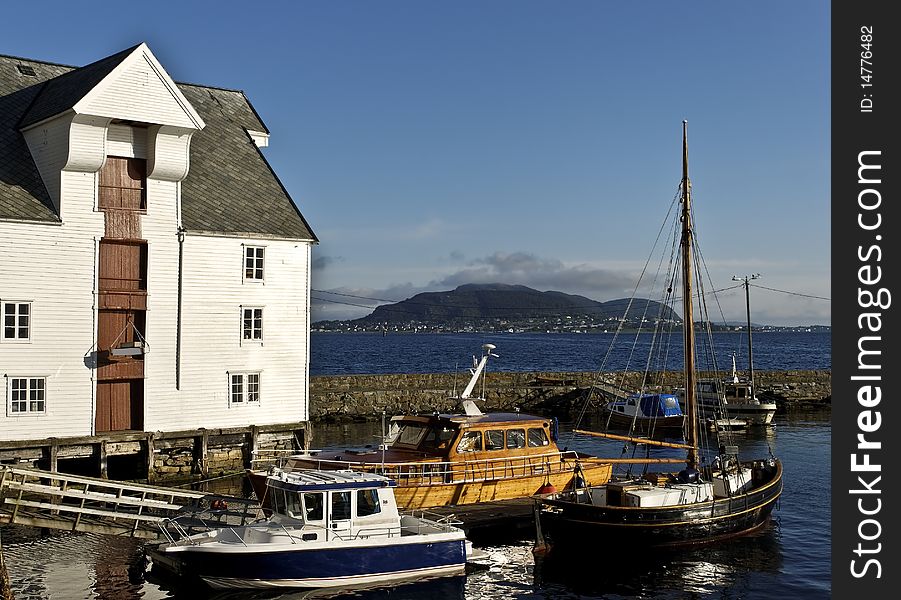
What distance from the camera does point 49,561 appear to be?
81.5 feet

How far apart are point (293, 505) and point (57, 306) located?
13989 millimetres

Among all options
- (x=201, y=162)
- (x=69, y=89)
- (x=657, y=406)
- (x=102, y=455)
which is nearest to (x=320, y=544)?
(x=102, y=455)

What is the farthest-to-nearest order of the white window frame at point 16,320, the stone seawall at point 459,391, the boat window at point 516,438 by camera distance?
the stone seawall at point 459,391 < the white window frame at point 16,320 < the boat window at point 516,438

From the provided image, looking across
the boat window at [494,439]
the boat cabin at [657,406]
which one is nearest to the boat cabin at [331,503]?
the boat window at [494,439]

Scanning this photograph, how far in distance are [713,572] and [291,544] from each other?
11.5m

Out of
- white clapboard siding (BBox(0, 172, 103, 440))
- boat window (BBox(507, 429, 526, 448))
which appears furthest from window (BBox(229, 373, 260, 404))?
boat window (BBox(507, 429, 526, 448))

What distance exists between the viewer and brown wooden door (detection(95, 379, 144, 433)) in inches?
1316

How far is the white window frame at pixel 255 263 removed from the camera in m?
36.7

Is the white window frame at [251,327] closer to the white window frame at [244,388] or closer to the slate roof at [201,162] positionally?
the white window frame at [244,388]

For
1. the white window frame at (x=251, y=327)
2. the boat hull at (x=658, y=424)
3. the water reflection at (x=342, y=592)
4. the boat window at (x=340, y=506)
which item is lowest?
the water reflection at (x=342, y=592)

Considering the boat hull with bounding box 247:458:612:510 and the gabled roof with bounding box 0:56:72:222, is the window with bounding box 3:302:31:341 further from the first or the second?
the boat hull with bounding box 247:458:612:510

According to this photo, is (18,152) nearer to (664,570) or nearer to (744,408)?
(664,570)

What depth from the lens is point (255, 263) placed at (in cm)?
3694
